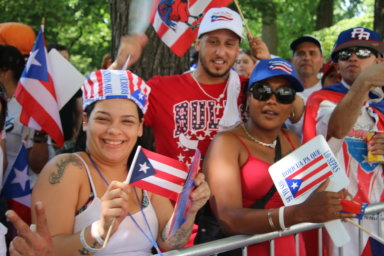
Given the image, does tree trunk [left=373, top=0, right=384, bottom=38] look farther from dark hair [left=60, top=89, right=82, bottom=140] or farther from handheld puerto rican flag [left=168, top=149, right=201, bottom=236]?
handheld puerto rican flag [left=168, top=149, right=201, bottom=236]

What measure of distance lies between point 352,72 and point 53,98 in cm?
229

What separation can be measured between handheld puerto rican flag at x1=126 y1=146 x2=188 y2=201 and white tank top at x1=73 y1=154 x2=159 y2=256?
0.24 meters

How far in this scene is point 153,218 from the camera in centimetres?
287

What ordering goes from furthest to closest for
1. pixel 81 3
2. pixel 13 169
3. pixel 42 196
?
pixel 81 3 < pixel 13 169 < pixel 42 196

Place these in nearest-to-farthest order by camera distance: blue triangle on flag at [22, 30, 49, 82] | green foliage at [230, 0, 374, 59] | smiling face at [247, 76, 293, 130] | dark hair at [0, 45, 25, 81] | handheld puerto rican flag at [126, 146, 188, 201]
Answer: handheld puerto rican flag at [126, 146, 188, 201], smiling face at [247, 76, 293, 130], blue triangle on flag at [22, 30, 49, 82], dark hair at [0, 45, 25, 81], green foliage at [230, 0, 374, 59]

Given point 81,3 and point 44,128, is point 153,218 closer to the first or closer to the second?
point 44,128

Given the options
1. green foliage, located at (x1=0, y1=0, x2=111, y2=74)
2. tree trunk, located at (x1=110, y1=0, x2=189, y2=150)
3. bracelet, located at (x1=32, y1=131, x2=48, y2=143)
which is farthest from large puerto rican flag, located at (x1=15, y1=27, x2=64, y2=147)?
green foliage, located at (x1=0, y1=0, x2=111, y2=74)

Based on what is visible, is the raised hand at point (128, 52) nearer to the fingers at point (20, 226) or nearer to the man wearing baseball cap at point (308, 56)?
the fingers at point (20, 226)

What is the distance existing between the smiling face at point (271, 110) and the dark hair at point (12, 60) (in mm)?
2088

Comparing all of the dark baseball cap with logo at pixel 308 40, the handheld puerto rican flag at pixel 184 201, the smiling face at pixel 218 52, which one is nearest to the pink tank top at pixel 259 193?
the handheld puerto rican flag at pixel 184 201

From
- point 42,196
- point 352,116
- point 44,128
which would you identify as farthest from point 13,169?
point 352,116

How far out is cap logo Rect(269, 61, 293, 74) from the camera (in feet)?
11.3

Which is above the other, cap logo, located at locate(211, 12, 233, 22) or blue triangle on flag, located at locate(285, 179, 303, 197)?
cap logo, located at locate(211, 12, 233, 22)

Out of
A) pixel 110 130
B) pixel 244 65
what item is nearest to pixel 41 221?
pixel 110 130
